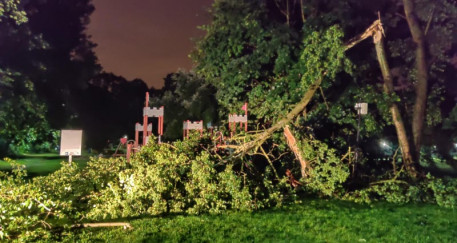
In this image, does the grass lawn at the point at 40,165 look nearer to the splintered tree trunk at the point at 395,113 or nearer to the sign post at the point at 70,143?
the sign post at the point at 70,143

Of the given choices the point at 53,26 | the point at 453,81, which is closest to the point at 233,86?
the point at 453,81

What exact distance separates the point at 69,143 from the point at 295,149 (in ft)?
18.3

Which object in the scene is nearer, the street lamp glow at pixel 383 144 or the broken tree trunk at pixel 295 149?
the broken tree trunk at pixel 295 149

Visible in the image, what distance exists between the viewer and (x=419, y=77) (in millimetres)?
12469

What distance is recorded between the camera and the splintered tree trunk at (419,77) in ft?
40.5

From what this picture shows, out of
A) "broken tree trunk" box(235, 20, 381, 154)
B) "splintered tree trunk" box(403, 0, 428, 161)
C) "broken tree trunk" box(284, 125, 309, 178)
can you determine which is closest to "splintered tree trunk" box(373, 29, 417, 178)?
"broken tree trunk" box(235, 20, 381, 154)

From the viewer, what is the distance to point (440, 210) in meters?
9.21

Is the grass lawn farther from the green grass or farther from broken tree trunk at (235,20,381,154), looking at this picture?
the green grass

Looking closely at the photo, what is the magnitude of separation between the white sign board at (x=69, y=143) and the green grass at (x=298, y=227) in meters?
3.01

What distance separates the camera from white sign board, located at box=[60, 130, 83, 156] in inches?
379

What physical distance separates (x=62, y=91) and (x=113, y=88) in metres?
27.3

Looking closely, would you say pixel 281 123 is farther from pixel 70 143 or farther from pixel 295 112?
pixel 70 143

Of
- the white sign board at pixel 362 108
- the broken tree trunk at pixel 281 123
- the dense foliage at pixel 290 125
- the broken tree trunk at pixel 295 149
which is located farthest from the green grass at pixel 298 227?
the white sign board at pixel 362 108

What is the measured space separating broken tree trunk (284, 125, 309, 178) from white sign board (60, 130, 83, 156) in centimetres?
522
